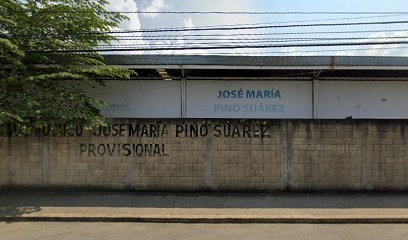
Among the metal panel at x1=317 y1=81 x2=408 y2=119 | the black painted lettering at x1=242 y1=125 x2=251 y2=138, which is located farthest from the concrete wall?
the metal panel at x1=317 y1=81 x2=408 y2=119

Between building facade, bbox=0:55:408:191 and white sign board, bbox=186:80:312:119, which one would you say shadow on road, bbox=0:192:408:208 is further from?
white sign board, bbox=186:80:312:119

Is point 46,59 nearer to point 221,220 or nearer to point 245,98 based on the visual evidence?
point 221,220

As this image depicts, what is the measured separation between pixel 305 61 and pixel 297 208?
6472 millimetres

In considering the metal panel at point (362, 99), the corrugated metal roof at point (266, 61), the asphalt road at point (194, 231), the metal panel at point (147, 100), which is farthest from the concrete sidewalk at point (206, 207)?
the metal panel at point (362, 99)

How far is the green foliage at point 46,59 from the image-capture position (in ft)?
30.2

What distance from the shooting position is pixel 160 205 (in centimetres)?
853

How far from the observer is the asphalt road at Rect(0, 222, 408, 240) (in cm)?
647

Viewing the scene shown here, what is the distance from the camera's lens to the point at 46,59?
10.0 m

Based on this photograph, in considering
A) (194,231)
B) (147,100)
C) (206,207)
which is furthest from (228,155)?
(147,100)

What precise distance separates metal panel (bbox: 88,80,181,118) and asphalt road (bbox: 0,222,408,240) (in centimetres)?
767

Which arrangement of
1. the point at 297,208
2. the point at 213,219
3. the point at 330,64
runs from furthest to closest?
1. the point at 330,64
2. the point at 297,208
3. the point at 213,219

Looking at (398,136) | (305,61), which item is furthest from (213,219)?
(305,61)

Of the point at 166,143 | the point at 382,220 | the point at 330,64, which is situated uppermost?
the point at 330,64

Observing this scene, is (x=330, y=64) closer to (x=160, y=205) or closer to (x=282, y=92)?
(x=282, y=92)
